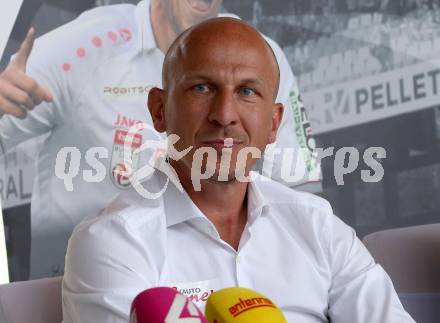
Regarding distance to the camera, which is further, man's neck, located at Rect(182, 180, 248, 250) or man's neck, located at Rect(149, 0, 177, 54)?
man's neck, located at Rect(149, 0, 177, 54)

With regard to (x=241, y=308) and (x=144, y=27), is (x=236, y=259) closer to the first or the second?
(x=241, y=308)

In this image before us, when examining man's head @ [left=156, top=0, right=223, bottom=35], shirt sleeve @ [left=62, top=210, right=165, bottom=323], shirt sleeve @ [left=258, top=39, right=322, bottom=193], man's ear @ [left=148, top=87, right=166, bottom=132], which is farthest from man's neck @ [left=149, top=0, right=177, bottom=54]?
shirt sleeve @ [left=62, top=210, right=165, bottom=323]

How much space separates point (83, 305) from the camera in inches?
52.8

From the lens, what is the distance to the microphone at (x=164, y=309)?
0.75 metres

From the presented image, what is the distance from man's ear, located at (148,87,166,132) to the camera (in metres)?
1.61

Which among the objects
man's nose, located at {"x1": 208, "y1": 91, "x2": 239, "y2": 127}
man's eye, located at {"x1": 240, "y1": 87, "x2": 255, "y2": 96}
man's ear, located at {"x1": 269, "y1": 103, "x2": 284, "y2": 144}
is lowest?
man's ear, located at {"x1": 269, "y1": 103, "x2": 284, "y2": 144}

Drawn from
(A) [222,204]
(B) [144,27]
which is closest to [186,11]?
(B) [144,27]

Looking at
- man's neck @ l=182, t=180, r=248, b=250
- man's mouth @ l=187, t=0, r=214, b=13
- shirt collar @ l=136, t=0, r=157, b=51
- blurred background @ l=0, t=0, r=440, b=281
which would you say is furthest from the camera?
blurred background @ l=0, t=0, r=440, b=281

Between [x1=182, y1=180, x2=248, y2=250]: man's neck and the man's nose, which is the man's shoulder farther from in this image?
the man's nose

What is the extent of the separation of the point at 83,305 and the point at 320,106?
216 centimetres

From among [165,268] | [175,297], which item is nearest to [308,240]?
[165,268]

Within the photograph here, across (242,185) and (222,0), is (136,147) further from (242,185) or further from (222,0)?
(242,185)

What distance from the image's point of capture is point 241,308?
836 mm

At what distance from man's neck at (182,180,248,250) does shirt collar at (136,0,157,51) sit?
1.61 metres
